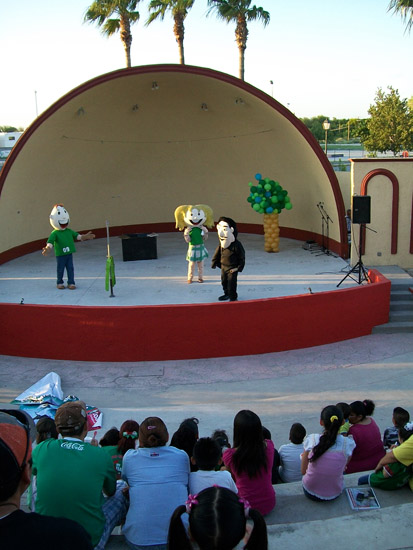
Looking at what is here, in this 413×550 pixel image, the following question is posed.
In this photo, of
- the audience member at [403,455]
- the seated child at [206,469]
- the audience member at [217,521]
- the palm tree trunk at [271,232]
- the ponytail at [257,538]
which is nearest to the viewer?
the audience member at [217,521]

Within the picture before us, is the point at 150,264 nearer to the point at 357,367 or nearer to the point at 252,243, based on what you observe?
the point at 252,243

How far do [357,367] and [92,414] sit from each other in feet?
13.2

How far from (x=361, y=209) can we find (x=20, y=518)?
946 cm

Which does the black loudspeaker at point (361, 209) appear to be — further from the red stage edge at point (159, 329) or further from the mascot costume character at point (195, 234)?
the mascot costume character at point (195, 234)

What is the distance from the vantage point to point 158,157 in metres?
16.6

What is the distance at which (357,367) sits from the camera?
8797mm

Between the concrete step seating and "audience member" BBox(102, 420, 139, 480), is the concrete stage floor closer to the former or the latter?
the concrete step seating

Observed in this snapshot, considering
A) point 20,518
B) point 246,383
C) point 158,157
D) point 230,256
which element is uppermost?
point 158,157

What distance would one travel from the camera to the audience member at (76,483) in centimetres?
323

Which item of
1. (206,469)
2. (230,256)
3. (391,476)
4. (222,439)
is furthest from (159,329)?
(206,469)

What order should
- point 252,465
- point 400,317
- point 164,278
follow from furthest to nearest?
1. point 164,278
2. point 400,317
3. point 252,465

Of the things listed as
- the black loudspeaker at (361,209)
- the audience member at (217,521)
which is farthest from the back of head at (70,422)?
the black loudspeaker at (361,209)

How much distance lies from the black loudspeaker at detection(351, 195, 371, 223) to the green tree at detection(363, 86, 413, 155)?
53.7 feet

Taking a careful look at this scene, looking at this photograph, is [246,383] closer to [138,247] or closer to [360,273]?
[360,273]
